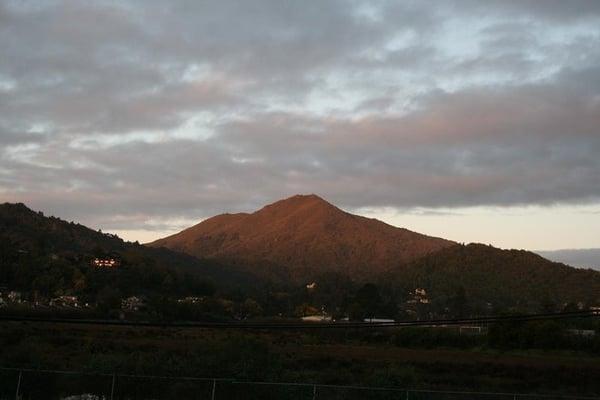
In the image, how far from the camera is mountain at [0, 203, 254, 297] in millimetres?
91688

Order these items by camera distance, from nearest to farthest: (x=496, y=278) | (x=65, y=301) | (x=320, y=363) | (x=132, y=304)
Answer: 1. (x=320, y=363)
2. (x=65, y=301)
3. (x=132, y=304)
4. (x=496, y=278)

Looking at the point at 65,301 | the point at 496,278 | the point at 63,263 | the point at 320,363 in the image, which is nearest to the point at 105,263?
the point at 63,263

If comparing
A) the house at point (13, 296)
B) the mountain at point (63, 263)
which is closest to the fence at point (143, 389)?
the house at point (13, 296)

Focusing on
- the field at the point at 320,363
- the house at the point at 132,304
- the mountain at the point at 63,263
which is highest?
the mountain at the point at 63,263

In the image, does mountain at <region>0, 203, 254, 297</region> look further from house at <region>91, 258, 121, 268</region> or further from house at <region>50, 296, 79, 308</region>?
house at <region>50, 296, 79, 308</region>

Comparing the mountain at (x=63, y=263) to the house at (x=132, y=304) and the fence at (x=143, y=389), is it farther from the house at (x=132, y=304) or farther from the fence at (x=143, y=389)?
the fence at (x=143, y=389)

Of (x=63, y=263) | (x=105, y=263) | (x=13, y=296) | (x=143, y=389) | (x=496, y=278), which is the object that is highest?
(x=496, y=278)

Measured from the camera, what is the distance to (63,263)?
10219 centimetres

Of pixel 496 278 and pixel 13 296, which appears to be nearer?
pixel 13 296

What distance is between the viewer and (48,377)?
2270 centimetres

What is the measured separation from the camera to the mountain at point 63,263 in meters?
91.7

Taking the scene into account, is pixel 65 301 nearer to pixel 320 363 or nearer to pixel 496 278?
pixel 320 363

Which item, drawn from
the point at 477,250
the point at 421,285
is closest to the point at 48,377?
the point at 421,285

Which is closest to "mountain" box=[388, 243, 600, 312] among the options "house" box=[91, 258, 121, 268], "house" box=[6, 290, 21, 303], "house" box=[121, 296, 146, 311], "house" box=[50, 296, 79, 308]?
"house" box=[121, 296, 146, 311]
